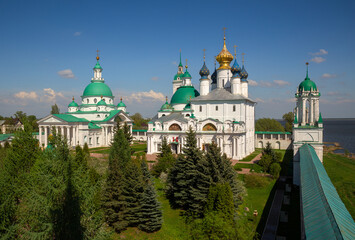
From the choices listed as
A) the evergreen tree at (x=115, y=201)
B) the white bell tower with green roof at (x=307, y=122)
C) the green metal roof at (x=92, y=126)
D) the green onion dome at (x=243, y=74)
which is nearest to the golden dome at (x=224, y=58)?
the green onion dome at (x=243, y=74)

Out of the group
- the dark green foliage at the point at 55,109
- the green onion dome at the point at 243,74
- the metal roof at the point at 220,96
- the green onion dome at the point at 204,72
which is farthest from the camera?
the dark green foliage at the point at 55,109

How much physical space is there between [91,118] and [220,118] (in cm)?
2943

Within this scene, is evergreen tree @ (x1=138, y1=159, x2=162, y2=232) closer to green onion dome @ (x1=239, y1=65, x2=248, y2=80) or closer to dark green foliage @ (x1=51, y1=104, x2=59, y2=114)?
green onion dome @ (x1=239, y1=65, x2=248, y2=80)

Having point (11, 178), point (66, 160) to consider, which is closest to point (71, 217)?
point (66, 160)

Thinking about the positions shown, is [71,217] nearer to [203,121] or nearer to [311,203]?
[311,203]

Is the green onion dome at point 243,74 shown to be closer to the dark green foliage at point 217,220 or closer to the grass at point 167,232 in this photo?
the grass at point 167,232

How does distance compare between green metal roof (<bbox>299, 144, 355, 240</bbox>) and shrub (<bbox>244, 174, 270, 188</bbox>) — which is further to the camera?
shrub (<bbox>244, 174, 270, 188</bbox>)

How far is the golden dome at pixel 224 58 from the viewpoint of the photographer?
43406 millimetres

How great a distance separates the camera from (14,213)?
12.3 meters

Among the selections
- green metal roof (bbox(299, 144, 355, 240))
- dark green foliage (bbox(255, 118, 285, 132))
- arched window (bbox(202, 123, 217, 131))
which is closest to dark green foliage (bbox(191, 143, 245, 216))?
green metal roof (bbox(299, 144, 355, 240))

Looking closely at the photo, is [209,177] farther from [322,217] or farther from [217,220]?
[322,217]

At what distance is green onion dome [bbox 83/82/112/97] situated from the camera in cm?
5684

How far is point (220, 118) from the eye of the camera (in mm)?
40312

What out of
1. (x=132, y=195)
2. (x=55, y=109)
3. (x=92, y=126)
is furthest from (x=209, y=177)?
(x=55, y=109)
